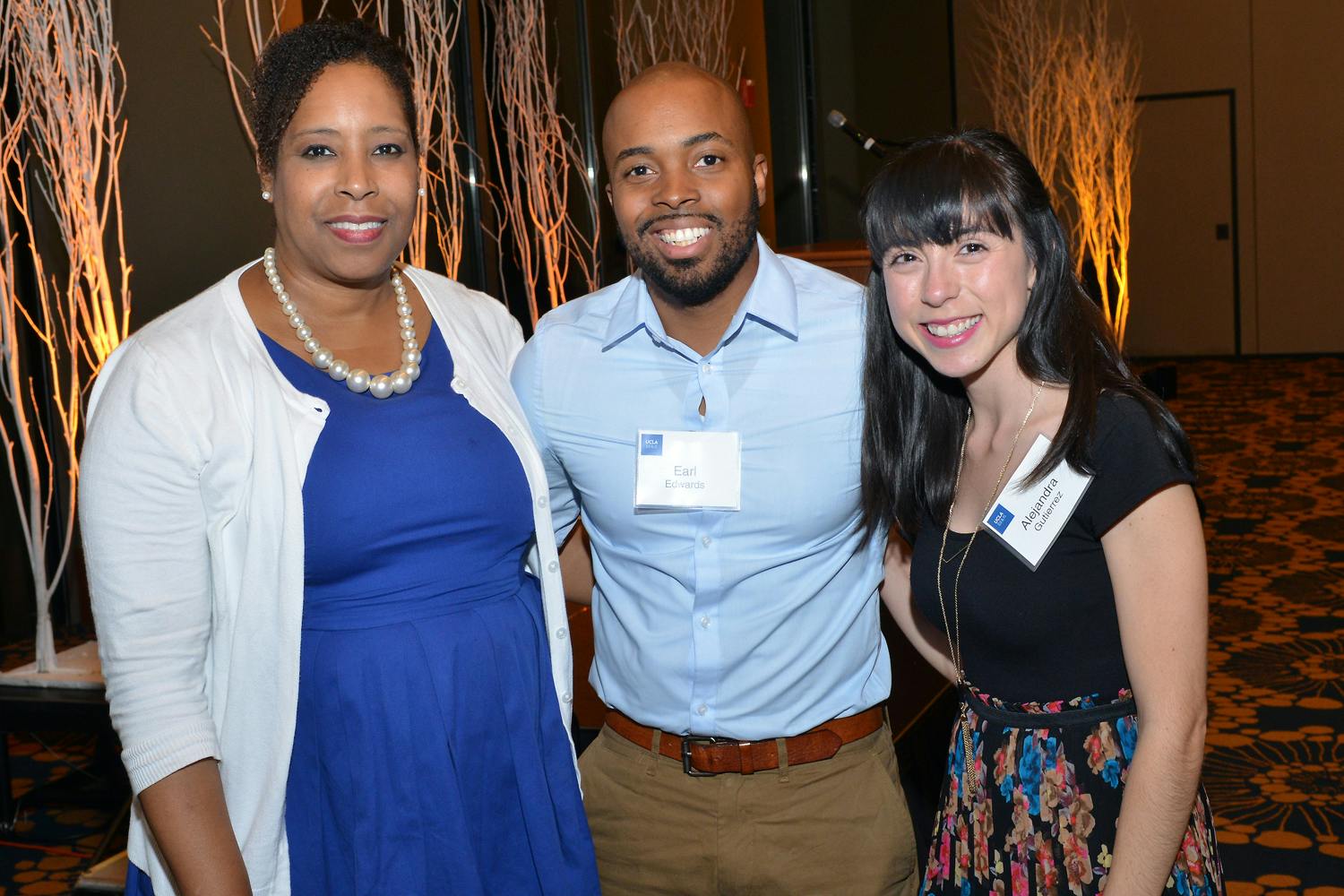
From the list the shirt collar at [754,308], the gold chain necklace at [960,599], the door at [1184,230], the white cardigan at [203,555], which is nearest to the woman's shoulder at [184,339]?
the white cardigan at [203,555]

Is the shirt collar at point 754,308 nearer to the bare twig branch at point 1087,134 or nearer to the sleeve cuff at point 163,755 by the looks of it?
the sleeve cuff at point 163,755

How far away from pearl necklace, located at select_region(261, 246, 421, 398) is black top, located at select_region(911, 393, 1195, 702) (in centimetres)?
73

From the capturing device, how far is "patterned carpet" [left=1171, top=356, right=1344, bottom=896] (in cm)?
330

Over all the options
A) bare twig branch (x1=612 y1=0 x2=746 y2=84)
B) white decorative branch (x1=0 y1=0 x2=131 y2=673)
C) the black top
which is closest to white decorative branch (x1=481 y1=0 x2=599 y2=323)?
bare twig branch (x1=612 y1=0 x2=746 y2=84)

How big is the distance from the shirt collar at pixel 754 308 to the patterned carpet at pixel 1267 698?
2.00ft

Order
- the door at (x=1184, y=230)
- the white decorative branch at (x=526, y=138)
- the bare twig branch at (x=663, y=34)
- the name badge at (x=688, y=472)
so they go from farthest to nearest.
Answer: the door at (x=1184, y=230) < the bare twig branch at (x=663, y=34) < the white decorative branch at (x=526, y=138) < the name badge at (x=688, y=472)

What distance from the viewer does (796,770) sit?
1.82 meters

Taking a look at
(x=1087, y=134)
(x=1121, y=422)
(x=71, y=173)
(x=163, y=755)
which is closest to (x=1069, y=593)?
(x=1121, y=422)

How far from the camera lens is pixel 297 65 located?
1.60m

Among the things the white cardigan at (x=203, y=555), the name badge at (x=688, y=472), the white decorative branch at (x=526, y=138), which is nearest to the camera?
the white cardigan at (x=203, y=555)

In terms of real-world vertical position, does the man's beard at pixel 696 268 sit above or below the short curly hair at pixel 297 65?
below

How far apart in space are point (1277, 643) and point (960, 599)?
3644mm

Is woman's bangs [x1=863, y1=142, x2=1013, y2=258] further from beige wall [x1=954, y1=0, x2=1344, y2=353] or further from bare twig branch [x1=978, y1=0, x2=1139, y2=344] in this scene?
beige wall [x1=954, y1=0, x2=1344, y2=353]

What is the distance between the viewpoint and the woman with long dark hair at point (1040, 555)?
57.2 inches
